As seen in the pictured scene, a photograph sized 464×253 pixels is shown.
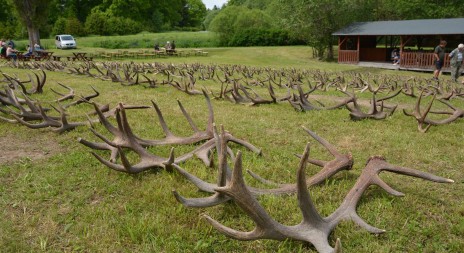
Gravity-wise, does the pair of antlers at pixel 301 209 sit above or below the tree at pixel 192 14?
below

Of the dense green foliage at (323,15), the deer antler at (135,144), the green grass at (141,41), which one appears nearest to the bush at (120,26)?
the green grass at (141,41)

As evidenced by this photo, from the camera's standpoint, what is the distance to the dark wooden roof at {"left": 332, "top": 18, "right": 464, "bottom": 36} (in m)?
26.1

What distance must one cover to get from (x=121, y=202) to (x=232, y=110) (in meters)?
4.54

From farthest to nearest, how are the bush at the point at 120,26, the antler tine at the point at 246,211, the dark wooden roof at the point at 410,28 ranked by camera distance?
the bush at the point at 120,26, the dark wooden roof at the point at 410,28, the antler tine at the point at 246,211

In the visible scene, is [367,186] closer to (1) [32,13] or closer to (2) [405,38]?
(2) [405,38]

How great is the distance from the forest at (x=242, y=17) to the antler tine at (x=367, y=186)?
109 ft

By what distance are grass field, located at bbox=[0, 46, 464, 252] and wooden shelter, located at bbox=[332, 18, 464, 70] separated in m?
23.7

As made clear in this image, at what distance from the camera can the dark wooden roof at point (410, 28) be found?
26125 mm

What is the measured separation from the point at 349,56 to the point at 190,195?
3215cm

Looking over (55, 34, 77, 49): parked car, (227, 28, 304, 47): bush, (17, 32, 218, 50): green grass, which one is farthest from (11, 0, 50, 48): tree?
(227, 28, 304, 47): bush

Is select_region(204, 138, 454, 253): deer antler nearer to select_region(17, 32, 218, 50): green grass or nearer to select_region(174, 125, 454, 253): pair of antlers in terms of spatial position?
select_region(174, 125, 454, 253): pair of antlers

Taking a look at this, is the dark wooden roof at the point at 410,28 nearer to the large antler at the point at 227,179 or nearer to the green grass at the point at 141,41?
the green grass at the point at 141,41

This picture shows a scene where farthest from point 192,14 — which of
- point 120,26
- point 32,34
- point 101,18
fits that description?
point 32,34

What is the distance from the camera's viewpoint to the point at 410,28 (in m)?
28.8
